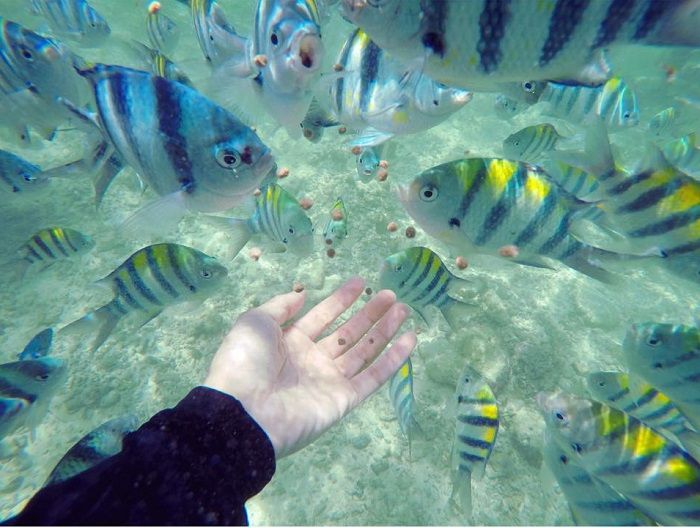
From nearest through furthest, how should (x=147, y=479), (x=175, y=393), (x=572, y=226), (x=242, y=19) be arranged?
(x=147, y=479) → (x=572, y=226) → (x=175, y=393) → (x=242, y=19)

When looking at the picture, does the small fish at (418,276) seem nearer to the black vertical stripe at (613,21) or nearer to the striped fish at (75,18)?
the black vertical stripe at (613,21)

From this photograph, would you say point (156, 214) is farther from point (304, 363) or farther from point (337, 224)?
point (337, 224)

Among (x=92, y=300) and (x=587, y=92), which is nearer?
(x=587, y=92)

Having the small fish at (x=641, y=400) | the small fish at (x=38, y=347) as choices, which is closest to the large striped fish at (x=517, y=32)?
the small fish at (x=641, y=400)

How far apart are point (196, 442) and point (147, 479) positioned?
335 millimetres

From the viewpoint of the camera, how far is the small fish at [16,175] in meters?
5.27

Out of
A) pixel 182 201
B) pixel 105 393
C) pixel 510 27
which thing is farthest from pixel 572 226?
pixel 105 393

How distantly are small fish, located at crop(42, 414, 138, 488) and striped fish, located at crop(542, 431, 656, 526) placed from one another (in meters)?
3.64

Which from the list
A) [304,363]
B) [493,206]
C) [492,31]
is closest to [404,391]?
[304,363]

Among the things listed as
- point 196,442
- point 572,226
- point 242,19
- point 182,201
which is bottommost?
point 242,19

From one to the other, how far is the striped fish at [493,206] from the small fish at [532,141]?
3059mm

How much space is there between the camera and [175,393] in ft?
16.9

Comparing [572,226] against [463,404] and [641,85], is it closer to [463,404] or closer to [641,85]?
[463,404]

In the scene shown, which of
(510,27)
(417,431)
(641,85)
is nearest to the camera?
(510,27)
